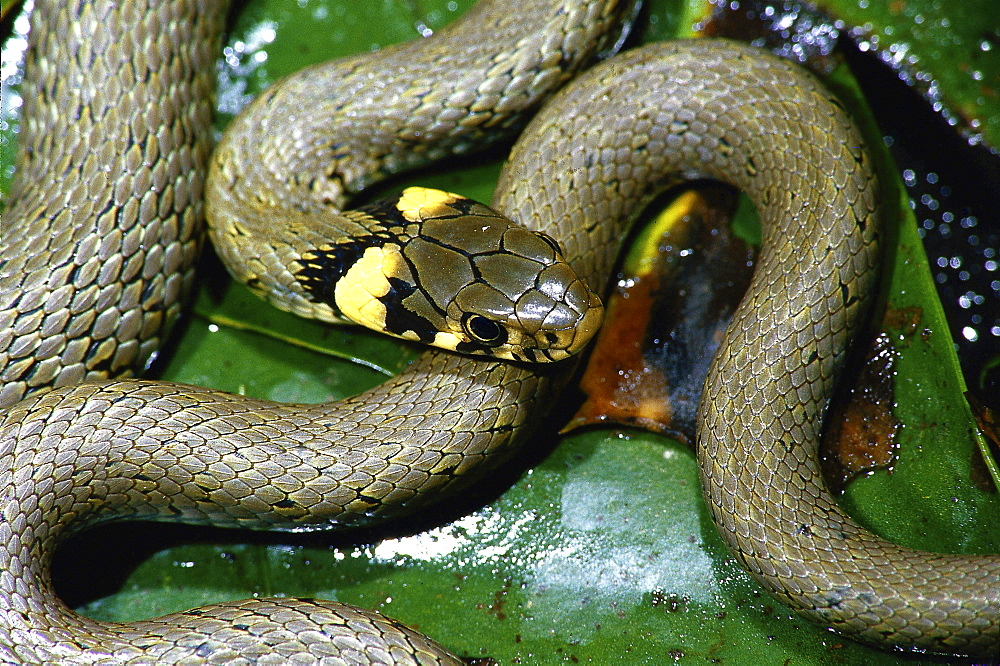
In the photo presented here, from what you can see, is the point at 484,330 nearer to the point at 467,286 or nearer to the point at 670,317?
the point at 467,286

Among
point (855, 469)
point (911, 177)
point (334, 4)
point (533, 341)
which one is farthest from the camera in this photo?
point (334, 4)

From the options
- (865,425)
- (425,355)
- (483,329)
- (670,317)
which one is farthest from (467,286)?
(865,425)

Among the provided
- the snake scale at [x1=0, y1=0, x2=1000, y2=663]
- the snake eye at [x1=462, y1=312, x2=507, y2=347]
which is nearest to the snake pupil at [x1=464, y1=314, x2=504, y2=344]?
the snake eye at [x1=462, y1=312, x2=507, y2=347]

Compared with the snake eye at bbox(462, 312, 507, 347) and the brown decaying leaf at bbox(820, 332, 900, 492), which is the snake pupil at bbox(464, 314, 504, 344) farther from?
the brown decaying leaf at bbox(820, 332, 900, 492)

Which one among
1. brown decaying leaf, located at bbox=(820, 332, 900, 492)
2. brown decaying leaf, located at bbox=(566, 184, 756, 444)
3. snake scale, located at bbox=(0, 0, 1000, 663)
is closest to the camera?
snake scale, located at bbox=(0, 0, 1000, 663)

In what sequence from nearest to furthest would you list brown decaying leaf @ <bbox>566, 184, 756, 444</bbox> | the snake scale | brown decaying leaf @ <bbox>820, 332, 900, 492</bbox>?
the snake scale, brown decaying leaf @ <bbox>820, 332, 900, 492</bbox>, brown decaying leaf @ <bbox>566, 184, 756, 444</bbox>

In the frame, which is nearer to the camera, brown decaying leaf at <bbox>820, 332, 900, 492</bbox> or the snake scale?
the snake scale

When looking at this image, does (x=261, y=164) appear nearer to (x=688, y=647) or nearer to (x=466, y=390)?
(x=466, y=390)

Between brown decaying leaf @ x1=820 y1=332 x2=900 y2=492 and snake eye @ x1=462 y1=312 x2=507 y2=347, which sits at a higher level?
snake eye @ x1=462 y1=312 x2=507 y2=347

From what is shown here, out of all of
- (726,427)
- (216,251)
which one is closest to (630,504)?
(726,427)
